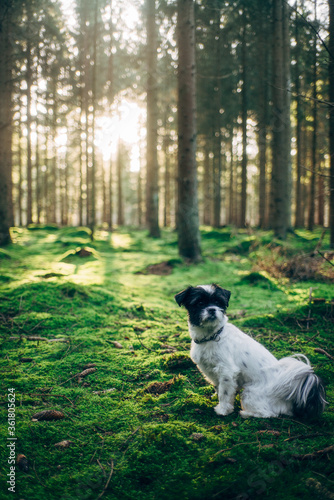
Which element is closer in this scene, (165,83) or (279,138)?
(279,138)

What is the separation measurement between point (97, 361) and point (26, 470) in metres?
2.05

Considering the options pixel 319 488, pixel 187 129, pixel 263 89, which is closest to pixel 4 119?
pixel 187 129

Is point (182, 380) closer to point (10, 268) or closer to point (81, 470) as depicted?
point (81, 470)

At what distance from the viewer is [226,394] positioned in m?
3.63

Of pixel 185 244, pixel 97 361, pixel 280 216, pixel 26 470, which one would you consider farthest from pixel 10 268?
pixel 280 216

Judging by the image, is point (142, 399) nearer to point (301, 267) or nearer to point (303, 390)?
point (303, 390)

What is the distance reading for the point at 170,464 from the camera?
9.48 ft

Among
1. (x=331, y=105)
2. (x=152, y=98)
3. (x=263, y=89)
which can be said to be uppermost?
(x=263, y=89)

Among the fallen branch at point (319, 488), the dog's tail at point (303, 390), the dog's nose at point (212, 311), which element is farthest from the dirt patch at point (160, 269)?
the fallen branch at point (319, 488)

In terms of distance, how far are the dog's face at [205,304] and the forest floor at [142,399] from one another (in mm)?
989

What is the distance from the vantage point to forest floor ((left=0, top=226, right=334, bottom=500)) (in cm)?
269

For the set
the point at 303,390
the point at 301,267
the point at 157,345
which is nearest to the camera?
the point at 303,390

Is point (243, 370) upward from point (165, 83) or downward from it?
downward

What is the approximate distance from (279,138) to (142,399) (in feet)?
45.5
